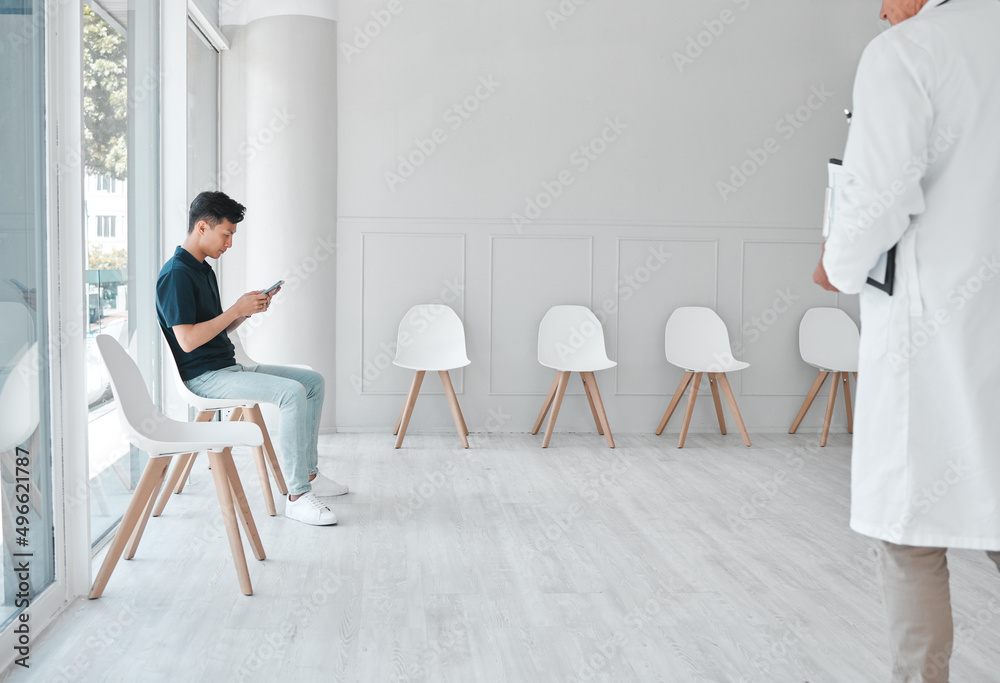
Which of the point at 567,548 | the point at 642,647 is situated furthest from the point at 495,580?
the point at 642,647

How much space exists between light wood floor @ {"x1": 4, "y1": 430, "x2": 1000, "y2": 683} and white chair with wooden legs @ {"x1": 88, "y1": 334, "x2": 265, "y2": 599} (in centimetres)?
14

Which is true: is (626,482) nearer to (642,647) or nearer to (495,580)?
(495,580)

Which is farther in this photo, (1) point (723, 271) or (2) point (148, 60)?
(1) point (723, 271)

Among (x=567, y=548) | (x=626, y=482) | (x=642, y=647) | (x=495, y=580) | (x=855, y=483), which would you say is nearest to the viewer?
(x=855, y=483)

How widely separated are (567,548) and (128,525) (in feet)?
4.67

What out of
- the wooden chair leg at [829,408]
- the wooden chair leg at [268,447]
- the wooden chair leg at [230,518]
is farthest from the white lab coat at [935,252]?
the wooden chair leg at [829,408]

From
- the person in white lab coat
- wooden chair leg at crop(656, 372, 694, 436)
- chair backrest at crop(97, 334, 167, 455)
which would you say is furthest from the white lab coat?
wooden chair leg at crop(656, 372, 694, 436)

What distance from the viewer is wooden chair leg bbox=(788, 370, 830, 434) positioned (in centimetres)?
470

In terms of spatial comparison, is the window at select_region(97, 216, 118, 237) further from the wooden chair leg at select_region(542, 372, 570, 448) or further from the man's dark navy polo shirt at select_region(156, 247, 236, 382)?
the wooden chair leg at select_region(542, 372, 570, 448)

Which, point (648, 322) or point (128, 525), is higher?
point (648, 322)

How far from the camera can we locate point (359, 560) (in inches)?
104

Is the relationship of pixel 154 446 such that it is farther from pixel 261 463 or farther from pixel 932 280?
pixel 932 280

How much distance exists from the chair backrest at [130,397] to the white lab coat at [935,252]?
1.88m

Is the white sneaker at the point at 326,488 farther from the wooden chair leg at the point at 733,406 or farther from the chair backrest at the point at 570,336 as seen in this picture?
the wooden chair leg at the point at 733,406
